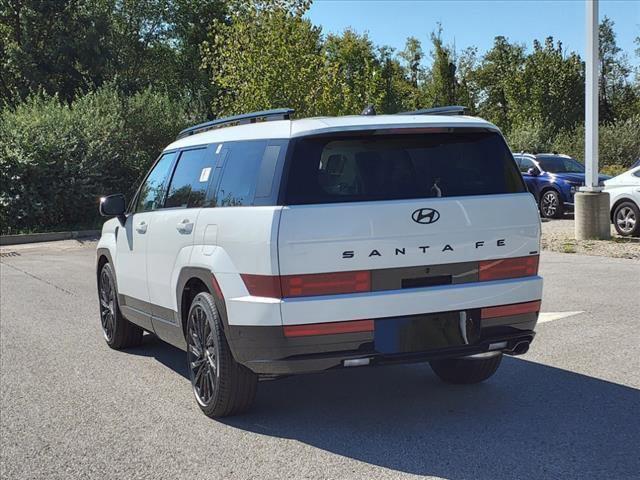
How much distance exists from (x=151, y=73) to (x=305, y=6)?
2362 cm

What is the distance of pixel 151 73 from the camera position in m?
46.4

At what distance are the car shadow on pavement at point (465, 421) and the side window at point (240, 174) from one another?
4.76ft

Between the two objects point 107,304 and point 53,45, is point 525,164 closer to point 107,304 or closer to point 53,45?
point 107,304

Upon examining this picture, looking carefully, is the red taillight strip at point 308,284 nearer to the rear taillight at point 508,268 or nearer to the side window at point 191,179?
the rear taillight at point 508,268

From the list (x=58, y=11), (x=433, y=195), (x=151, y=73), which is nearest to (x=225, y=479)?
(x=433, y=195)

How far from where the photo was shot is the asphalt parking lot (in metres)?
4.17

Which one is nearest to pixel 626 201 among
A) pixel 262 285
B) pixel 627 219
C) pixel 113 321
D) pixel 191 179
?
pixel 627 219

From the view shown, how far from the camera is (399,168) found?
4.69 meters

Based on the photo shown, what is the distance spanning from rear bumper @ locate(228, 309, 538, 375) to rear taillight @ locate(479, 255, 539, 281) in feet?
0.81

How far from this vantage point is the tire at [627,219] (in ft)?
48.1

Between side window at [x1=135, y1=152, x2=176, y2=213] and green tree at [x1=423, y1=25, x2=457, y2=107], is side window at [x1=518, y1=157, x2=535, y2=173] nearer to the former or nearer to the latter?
side window at [x1=135, y1=152, x2=176, y2=213]

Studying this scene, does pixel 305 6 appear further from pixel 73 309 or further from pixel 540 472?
pixel 540 472

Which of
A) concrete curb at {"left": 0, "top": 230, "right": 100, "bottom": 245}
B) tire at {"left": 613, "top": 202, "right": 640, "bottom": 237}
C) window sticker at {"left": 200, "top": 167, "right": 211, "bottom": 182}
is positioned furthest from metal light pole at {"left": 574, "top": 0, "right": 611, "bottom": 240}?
concrete curb at {"left": 0, "top": 230, "right": 100, "bottom": 245}

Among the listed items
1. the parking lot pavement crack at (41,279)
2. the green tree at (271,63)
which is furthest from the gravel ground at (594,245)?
the green tree at (271,63)
